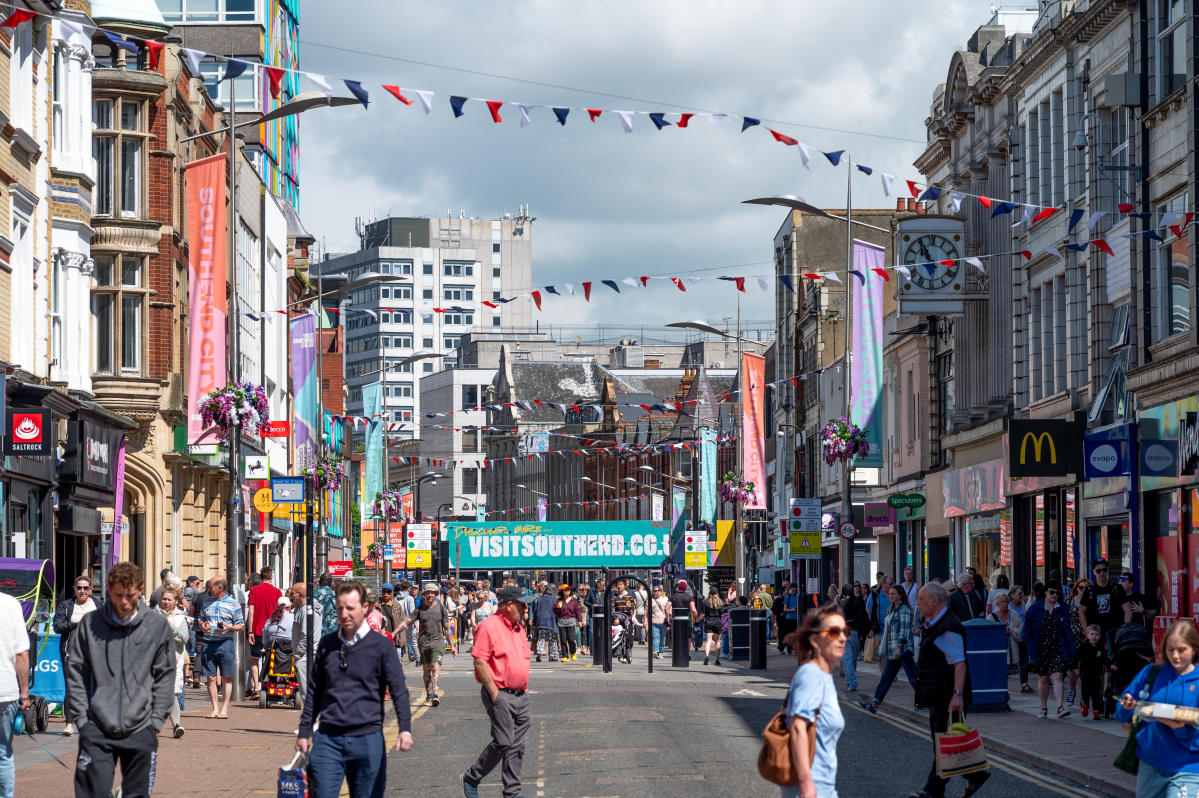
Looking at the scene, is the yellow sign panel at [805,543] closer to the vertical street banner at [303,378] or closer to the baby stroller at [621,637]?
the baby stroller at [621,637]

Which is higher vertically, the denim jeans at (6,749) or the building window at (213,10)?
the building window at (213,10)

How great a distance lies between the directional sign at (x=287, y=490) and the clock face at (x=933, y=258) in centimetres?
1467

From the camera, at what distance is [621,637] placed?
4234 cm

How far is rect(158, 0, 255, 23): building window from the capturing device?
6109 cm

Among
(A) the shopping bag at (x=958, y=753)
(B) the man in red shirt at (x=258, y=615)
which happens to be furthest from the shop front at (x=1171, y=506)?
(A) the shopping bag at (x=958, y=753)

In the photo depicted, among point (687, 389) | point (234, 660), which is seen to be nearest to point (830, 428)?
point (234, 660)

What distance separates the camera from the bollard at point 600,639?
35.0 metres

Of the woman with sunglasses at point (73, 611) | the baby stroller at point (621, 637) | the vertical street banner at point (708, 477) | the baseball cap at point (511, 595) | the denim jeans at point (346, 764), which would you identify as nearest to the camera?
the denim jeans at point (346, 764)

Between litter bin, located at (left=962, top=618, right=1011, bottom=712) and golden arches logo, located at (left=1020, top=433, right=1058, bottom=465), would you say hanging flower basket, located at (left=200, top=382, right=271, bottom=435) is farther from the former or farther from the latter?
litter bin, located at (left=962, top=618, right=1011, bottom=712)

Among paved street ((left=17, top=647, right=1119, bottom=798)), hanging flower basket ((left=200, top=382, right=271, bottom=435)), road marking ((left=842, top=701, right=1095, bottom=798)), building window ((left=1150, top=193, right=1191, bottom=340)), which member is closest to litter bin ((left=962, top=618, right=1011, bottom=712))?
paved street ((left=17, top=647, right=1119, bottom=798))

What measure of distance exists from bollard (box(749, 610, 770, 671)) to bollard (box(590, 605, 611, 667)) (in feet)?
9.66

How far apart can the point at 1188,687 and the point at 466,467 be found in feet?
547

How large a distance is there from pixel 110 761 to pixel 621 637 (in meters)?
32.2

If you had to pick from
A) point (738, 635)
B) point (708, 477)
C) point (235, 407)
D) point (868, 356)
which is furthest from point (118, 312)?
point (708, 477)
